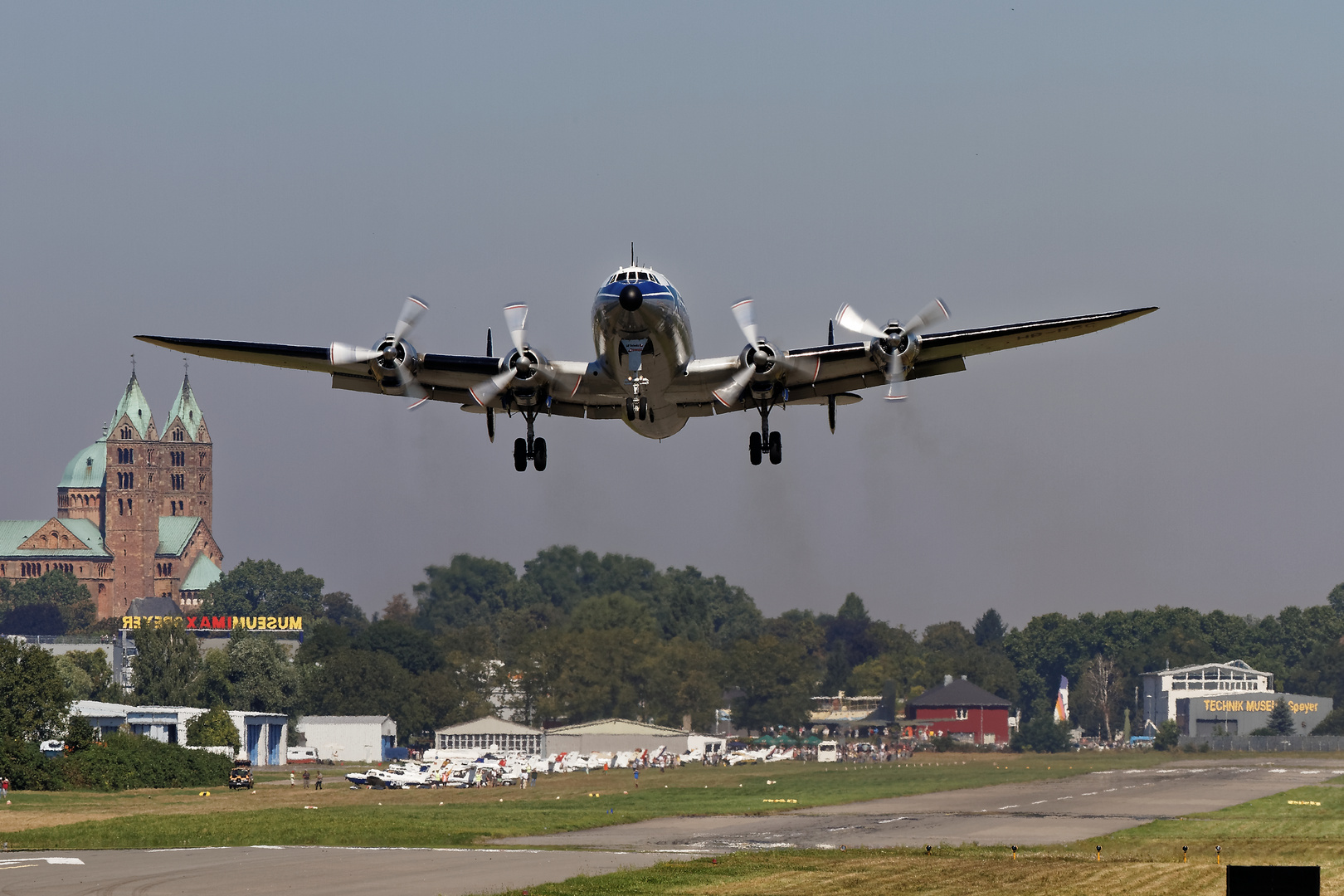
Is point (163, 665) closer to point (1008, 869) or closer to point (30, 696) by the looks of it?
point (30, 696)

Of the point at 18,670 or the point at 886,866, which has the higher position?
the point at 18,670

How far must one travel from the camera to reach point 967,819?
9125 cm

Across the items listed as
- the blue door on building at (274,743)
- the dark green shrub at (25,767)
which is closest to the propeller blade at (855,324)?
the dark green shrub at (25,767)

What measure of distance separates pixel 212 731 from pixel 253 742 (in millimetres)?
18388

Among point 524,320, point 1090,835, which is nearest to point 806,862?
point 1090,835

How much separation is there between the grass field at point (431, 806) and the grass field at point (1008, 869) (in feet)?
64.2

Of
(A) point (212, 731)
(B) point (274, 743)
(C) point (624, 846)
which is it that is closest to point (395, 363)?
(C) point (624, 846)

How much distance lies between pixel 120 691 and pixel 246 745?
28.9 meters

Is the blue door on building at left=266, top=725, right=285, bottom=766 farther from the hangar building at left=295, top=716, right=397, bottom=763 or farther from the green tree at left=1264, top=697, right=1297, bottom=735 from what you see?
the green tree at left=1264, top=697, right=1297, bottom=735

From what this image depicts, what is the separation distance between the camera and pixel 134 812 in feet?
303

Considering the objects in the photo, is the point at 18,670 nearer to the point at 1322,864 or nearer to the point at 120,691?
the point at 120,691

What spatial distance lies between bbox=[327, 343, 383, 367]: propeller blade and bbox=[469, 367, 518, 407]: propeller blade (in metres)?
3.42

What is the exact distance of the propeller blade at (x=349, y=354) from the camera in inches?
1845

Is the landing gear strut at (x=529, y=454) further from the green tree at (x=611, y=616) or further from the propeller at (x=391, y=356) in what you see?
the green tree at (x=611, y=616)
